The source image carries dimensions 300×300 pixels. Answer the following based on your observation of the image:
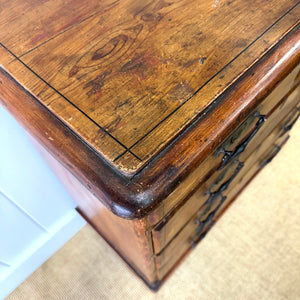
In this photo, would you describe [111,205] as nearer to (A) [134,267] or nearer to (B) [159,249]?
(B) [159,249]

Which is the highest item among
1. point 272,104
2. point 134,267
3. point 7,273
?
point 272,104

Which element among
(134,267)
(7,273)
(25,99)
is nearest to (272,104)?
(25,99)

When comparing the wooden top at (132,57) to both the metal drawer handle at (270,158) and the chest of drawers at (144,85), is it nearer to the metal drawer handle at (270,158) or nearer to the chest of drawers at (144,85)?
the chest of drawers at (144,85)

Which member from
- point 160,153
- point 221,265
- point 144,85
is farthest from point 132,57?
point 221,265

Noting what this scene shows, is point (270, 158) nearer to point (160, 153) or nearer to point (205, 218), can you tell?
point (205, 218)

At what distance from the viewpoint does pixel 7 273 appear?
0.89 metres

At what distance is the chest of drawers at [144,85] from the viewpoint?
1.15ft

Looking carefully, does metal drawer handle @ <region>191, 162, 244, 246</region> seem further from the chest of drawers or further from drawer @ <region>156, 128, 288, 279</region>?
the chest of drawers

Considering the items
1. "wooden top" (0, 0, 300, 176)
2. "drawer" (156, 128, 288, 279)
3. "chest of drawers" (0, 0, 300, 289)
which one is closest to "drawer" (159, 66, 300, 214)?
"chest of drawers" (0, 0, 300, 289)

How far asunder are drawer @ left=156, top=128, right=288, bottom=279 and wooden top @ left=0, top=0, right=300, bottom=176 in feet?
1.21

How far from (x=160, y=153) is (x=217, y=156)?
166mm

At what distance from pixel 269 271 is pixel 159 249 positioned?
0.58 meters

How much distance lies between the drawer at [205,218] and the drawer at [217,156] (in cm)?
21

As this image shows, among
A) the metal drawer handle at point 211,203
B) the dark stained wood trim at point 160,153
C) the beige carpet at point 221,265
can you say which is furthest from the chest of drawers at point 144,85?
the beige carpet at point 221,265
